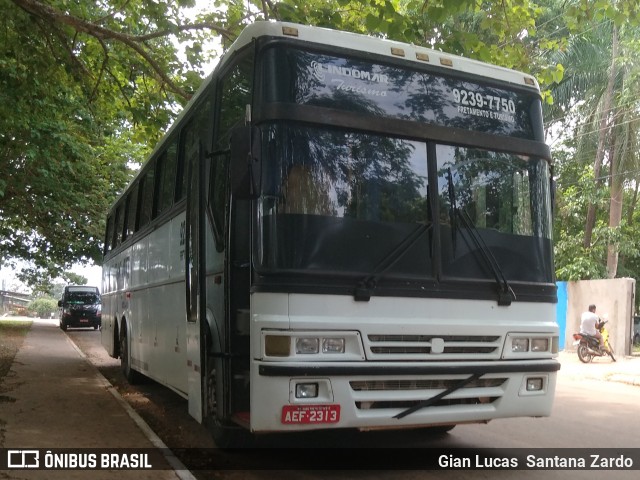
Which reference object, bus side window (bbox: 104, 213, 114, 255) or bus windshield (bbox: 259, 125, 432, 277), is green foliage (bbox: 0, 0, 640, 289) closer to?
bus side window (bbox: 104, 213, 114, 255)

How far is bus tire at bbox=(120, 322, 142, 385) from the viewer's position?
35.7 feet

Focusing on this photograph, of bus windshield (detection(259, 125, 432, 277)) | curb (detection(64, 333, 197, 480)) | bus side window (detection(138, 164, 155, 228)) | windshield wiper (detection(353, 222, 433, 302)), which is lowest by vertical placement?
curb (detection(64, 333, 197, 480))

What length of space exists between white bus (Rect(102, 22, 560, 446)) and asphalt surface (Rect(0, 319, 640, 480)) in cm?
82

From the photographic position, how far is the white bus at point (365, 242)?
15.2ft

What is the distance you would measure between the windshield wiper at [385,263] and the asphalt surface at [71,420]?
2075mm

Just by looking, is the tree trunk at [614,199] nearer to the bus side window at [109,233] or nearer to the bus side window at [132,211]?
the bus side window at [109,233]

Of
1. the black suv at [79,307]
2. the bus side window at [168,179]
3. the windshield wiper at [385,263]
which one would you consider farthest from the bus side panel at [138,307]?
the black suv at [79,307]

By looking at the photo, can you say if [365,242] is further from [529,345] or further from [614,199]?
[614,199]

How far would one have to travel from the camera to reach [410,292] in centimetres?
491

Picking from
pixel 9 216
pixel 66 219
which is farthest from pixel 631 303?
pixel 9 216

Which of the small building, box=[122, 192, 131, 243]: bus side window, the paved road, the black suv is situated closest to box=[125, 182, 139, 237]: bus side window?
box=[122, 192, 131, 243]: bus side window

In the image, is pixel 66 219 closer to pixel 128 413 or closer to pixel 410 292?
pixel 128 413

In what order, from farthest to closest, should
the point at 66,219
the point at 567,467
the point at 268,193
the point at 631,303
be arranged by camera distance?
the point at 66,219 → the point at 631,303 → the point at 567,467 → the point at 268,193

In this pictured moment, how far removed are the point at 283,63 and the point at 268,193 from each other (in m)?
1.04
